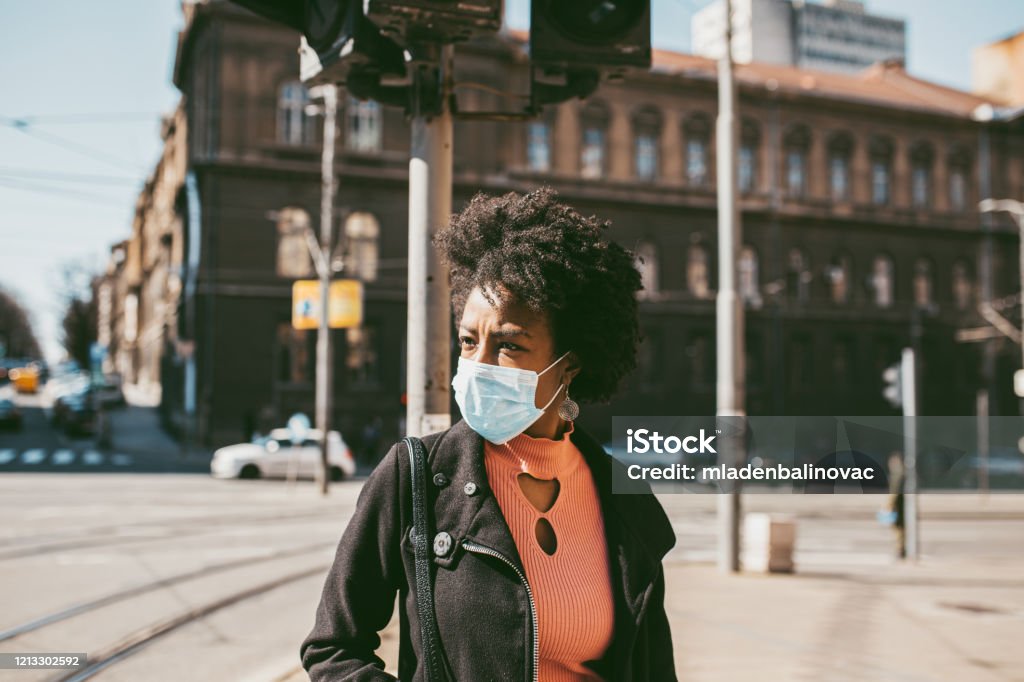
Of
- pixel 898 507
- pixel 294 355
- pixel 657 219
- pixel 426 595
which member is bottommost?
pixel 898 507

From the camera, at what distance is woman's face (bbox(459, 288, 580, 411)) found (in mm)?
2652

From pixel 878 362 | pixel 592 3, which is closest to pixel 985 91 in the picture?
pixel 878 362

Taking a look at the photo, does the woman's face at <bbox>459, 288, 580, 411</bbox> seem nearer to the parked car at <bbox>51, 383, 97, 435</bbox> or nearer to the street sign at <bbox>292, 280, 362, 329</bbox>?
the street sign at <bbox>292, 280, 362, 329</bbox>

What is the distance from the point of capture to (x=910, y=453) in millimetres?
14844

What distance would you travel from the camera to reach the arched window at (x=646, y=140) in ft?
146

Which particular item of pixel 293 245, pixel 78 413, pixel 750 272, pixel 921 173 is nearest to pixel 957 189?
pixel 921 173

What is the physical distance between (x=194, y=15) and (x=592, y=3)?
128ft

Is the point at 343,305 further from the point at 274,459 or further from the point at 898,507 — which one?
the point at 898,507

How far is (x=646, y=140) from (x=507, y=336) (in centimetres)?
4342

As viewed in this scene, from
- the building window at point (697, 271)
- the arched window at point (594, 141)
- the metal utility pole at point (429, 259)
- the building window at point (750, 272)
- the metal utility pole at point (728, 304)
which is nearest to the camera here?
the metal utility pole at point (429, 259)

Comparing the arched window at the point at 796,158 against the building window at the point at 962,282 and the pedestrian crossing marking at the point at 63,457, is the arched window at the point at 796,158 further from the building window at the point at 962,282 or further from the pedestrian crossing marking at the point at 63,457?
the pedestrian crossing marking at the point at 63,457

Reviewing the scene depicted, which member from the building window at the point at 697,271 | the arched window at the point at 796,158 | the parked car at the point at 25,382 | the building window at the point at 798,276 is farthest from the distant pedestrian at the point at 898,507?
the parked car at the point at 25,382

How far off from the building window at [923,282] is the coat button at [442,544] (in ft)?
168

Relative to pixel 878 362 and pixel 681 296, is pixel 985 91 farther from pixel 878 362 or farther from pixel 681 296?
pixel 681 296
